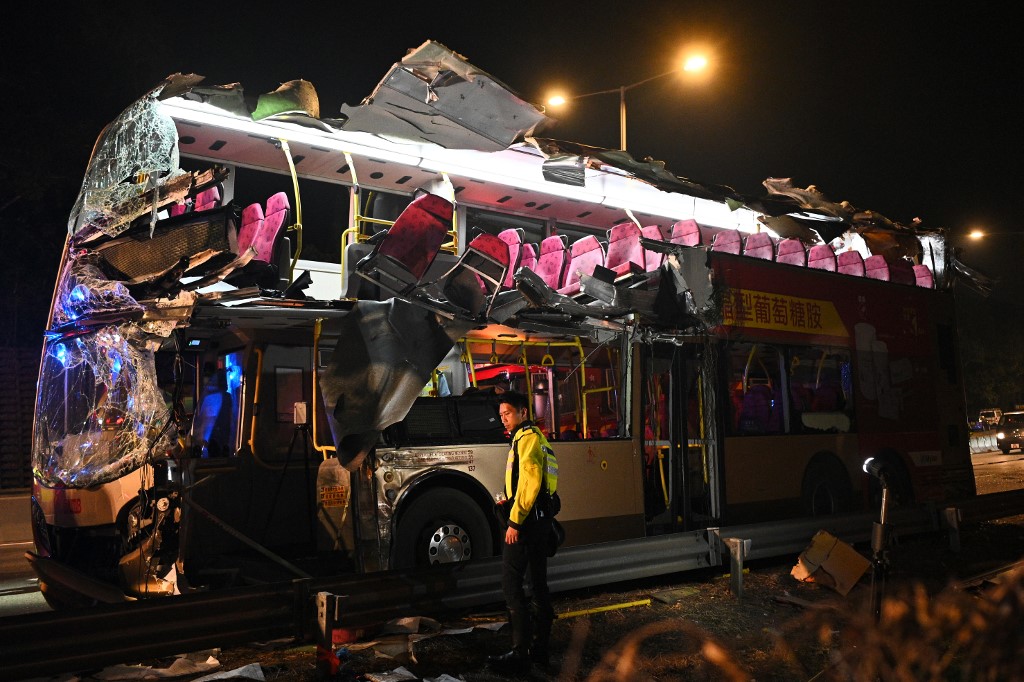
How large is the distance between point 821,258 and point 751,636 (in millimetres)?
6335

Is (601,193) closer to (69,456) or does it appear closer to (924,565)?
(924,565)

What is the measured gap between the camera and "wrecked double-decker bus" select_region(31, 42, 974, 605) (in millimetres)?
Answer: 6359

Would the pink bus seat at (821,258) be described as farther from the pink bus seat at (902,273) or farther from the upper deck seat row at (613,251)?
the pink bus seat at (902,273)

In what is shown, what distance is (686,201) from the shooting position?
1088 cm

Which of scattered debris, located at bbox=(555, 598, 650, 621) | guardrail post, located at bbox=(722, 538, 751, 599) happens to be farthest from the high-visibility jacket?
guardrail post, located at bbox=(722, 538, 751, 599)

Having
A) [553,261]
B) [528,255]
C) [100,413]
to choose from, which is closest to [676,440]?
[553,261]

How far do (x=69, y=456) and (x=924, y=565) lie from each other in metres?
8.60

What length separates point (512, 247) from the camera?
8.20 metres

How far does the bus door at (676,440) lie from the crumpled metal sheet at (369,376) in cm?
315

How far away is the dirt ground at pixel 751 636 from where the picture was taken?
2285 mm

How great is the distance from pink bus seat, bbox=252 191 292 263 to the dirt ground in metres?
3.16

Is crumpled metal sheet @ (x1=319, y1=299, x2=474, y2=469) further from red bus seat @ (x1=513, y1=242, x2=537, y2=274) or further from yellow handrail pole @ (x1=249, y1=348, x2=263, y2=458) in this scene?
red bus seat @ (x1=513, y1=242, x2=537, y2=274)

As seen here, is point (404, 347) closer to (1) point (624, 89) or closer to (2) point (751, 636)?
(2) point (751, 636)

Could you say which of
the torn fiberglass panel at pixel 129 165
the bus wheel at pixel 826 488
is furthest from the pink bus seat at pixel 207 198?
the bus wheel at pixel 826 488
